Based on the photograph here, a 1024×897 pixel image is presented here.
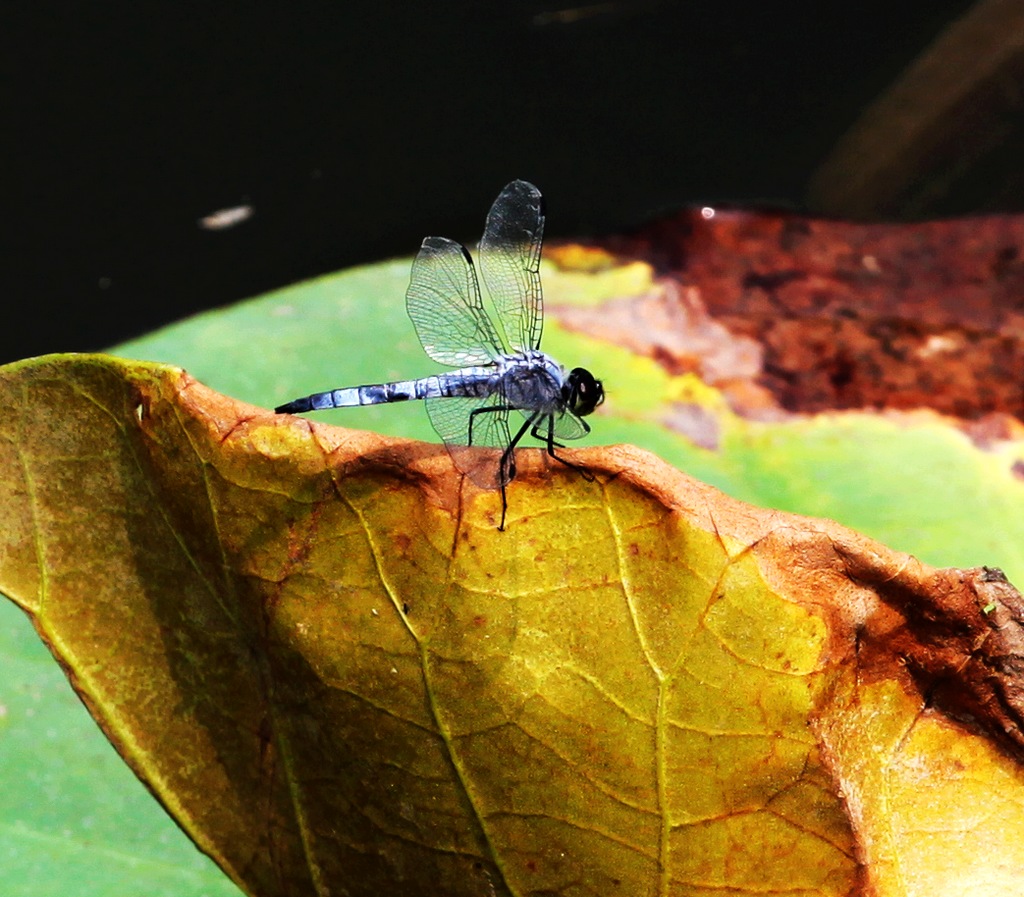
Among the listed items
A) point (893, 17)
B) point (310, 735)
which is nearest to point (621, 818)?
point (310, 735)

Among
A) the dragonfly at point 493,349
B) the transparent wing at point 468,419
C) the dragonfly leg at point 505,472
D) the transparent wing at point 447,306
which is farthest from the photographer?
the transparent wing at point 447,306

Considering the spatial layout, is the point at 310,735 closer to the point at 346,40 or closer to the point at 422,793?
the point at 422,793

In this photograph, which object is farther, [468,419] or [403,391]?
A: [403,391]

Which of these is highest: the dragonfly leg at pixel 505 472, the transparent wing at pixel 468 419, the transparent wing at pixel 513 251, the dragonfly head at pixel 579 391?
the transparent wing at pixel 513 251

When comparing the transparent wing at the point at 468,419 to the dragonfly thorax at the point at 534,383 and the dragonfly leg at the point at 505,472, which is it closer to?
the dragonfly thorax at the point at 534,383

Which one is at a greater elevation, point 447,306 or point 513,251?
point 513,251

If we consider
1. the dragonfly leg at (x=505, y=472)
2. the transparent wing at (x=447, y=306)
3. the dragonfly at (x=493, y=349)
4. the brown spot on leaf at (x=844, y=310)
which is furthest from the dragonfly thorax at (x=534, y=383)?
the dragonfly leg at (x=505, y=472)

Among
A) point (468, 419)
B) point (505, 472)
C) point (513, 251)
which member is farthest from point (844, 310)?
point (505, 472)

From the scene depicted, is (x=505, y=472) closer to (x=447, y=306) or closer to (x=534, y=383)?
(x=534, y=383)
